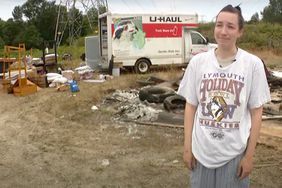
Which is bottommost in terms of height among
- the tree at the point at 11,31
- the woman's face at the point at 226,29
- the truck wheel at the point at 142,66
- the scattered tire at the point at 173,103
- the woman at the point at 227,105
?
the scattered tire at the point at 173,103

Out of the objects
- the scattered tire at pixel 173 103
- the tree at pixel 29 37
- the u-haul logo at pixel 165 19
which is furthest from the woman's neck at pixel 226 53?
the tree at pixel 29 37

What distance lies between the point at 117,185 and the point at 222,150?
111 inches

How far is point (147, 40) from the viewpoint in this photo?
18.8 metres

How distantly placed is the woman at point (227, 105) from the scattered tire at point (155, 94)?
7668mm

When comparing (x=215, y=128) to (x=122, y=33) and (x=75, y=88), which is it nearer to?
(x=75, y=88)

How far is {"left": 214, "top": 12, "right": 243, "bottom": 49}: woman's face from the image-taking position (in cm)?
271

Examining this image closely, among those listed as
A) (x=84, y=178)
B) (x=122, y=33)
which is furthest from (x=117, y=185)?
(x=122, y=33)

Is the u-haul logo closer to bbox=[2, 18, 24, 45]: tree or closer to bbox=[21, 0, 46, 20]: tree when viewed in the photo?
bbox=[2, 18, 24, 45]: tree

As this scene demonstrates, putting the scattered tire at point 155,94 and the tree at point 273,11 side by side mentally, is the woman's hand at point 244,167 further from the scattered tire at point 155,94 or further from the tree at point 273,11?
the tree at point 273,11

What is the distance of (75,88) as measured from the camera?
13359 mm

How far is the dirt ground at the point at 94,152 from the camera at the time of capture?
18.2ft

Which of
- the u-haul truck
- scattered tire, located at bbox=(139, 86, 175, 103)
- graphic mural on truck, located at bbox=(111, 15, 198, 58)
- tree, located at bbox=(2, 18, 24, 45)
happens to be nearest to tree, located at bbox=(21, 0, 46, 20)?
tree, located at bbox=(2, 18, 24, 45)

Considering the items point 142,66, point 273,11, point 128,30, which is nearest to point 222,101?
point 128,30

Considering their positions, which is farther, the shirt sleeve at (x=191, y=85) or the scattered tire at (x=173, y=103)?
the scattered tire at (x=173, y=103)
